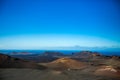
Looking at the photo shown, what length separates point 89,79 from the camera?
10.2 m

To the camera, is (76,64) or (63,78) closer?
(63,78)

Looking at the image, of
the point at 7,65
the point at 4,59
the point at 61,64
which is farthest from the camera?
the point at 61,64

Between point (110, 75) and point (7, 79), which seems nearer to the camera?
point (7, 79)

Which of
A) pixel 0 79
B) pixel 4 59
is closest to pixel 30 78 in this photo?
pixel 0 79

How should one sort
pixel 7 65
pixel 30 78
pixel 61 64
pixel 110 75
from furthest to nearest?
pixel 61 64 < pixel 7 65 < pixel 110 75 < pixel 30 78

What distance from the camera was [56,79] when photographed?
9.87 meters

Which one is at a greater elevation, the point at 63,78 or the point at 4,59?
the point at 4,59

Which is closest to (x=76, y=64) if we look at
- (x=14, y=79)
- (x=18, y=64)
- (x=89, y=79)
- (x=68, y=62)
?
(x=68, y=62)

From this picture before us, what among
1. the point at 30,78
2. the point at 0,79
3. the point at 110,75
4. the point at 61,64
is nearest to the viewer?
the point at 0,79

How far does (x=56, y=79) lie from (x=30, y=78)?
4.34 feet

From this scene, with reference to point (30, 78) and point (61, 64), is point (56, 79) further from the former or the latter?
point (61, 64)

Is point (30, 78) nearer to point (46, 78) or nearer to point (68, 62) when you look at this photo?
point (46, 78)

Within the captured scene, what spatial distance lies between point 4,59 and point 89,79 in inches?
333

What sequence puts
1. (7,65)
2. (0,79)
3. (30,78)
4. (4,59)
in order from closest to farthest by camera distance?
(0,79), (30,78), (7,65), (4,59)
